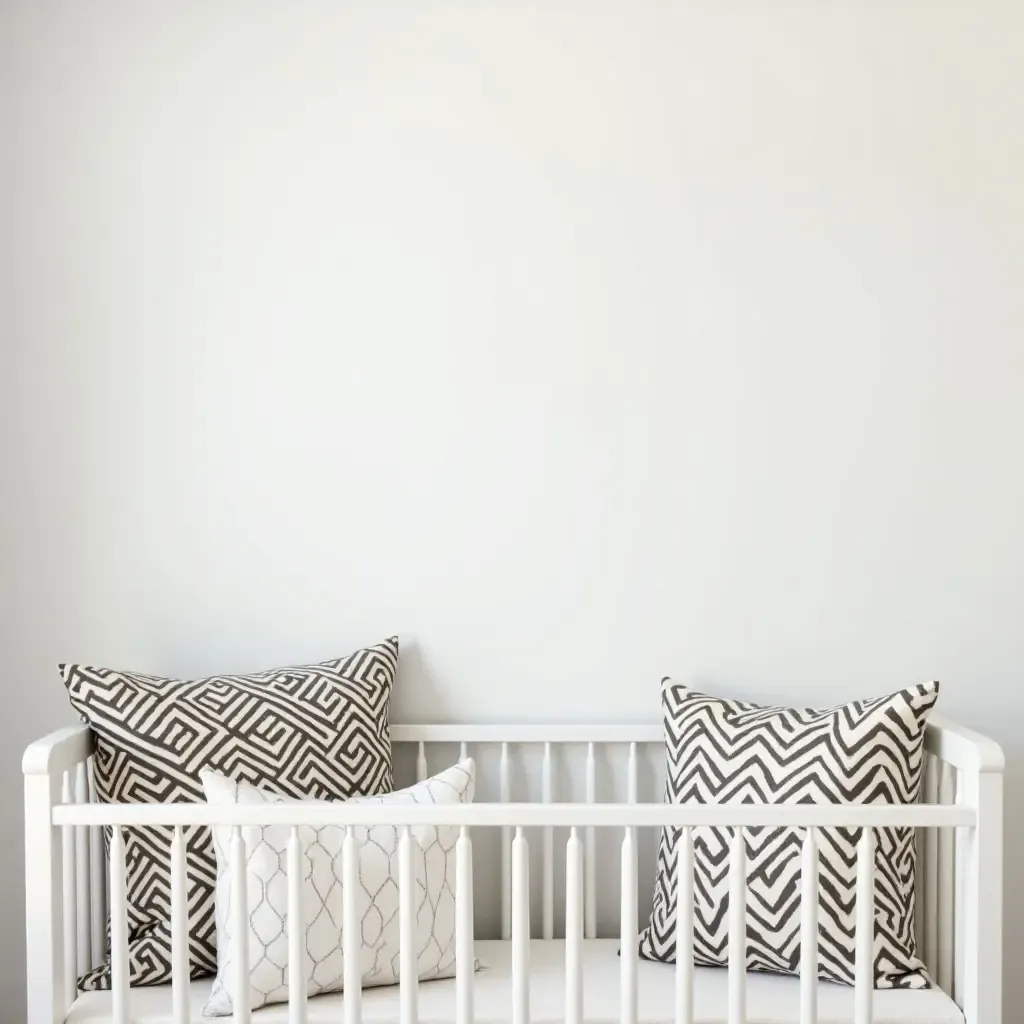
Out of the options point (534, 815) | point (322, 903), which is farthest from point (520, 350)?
point (322, 903)

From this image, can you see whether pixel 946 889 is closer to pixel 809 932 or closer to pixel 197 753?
pixel 809 932

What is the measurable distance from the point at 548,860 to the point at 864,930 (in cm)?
59

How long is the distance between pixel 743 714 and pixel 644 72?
108 cm

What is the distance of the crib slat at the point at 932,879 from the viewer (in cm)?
169

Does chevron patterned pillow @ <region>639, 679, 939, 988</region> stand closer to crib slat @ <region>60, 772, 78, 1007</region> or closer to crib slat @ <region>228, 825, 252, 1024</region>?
crib slat @ <region>228, 825, 252, 1024</region>

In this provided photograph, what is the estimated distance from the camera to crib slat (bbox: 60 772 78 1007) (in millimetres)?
1494

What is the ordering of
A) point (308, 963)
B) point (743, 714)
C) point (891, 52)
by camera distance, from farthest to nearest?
point (891, 52), point (743, 714), point (308, 963)

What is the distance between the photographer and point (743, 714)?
1.73m

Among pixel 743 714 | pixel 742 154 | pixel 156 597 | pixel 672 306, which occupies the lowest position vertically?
pixel 743 714

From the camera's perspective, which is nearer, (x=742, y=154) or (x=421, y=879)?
(x=421, y=879)

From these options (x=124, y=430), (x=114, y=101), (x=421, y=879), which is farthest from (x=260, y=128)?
(x=421, y=879)

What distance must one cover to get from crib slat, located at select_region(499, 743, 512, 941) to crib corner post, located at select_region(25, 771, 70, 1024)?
70 centimetres

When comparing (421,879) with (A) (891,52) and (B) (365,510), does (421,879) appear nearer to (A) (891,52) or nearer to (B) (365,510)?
(B) (365,510)

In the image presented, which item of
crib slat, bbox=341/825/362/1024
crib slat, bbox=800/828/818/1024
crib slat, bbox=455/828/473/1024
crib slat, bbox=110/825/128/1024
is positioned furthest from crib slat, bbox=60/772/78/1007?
crib slat, bbox=800/828/818/1024
